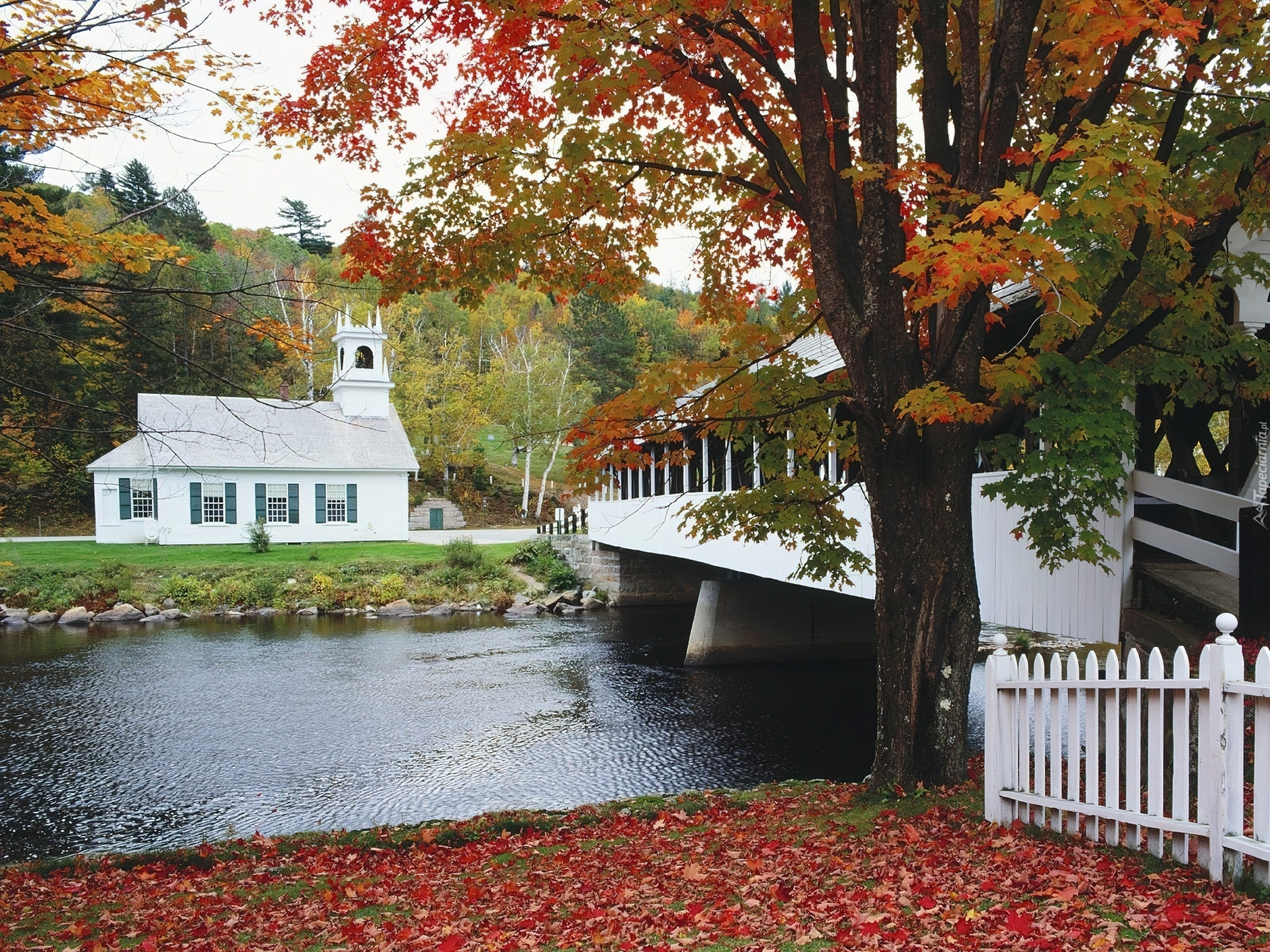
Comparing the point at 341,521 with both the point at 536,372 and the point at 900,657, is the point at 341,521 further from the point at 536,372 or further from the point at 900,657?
the point at 900,657

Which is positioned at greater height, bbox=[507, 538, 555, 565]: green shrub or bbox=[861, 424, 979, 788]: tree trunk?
bbox=[861, 424, 979, 788]: tree trunk

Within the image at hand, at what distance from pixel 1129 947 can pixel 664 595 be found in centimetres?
2654

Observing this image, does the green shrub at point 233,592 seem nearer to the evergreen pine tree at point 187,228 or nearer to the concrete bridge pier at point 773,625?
the evergreen pine tree at point 187,228

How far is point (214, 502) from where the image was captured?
3453 centimetres

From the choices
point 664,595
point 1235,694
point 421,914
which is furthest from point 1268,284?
point 664,595

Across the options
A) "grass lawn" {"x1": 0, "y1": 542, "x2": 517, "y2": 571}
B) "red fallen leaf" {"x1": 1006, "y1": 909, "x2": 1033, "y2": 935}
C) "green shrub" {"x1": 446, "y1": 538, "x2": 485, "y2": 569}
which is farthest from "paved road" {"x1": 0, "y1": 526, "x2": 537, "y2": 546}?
"red fallen leaf" {"x1": 1006, "y1": 909, "x2": 1033, "y2": 935}

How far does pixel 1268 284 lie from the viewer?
698cm

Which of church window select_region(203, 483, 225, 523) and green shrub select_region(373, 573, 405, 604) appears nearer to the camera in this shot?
green shrub select_region(373, 573, 405, 604)

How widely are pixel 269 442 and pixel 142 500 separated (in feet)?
16.2

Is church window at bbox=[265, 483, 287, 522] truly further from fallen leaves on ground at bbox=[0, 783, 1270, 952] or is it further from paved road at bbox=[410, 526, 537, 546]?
fallen leaves on ground at bbox=[0, 783, 1270, 952]

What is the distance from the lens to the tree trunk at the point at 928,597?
6559 mm

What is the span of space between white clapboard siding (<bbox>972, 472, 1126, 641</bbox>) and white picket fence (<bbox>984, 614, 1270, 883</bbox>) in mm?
A: 2440

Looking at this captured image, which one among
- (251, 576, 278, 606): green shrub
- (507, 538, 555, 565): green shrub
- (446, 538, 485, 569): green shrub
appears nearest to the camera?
(251, 576, 278, 606): green shrub

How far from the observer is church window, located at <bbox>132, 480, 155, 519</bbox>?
1347 inches
